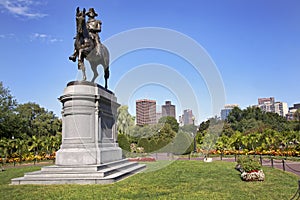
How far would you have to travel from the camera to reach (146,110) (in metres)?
34.6

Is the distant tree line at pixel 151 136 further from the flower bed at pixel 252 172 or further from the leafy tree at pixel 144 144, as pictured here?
the flower bed at pixel 252 172

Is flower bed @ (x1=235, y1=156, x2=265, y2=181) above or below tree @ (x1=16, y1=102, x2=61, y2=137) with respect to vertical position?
below

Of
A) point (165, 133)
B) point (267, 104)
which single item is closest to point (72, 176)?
point (165, 133)

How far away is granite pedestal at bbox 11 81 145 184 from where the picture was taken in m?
11.4

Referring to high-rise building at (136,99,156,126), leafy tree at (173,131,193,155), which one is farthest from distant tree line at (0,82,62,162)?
leafy tree at (173,131,193,155)

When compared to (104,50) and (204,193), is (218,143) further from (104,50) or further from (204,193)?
(204,193)

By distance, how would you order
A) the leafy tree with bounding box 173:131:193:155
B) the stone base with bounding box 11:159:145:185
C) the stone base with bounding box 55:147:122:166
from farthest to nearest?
1. the leafy tree with bounding box 173:131:193:155
2. the stone base with bounding box 55:147:122:166
3. the stone base with bounding box 11:159:145:185

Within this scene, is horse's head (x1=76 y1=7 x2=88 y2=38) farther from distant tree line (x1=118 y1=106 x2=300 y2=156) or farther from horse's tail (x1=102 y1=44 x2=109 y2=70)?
distant tree line (x1=118 y1=106 x2=300 y2=156)

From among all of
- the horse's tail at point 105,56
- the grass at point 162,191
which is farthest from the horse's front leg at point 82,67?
the grass at point 162,191

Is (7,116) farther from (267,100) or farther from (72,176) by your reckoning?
(267,100)

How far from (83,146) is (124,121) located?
29477mm

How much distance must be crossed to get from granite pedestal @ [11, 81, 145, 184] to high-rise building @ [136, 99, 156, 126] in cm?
1783

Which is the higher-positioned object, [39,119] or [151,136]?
[39,119]

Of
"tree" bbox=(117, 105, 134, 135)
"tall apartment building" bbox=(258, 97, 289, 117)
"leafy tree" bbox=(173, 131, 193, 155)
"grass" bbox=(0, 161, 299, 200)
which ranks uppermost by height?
"tall apartment building" bbox=(258, 97, 289, 117)
